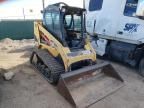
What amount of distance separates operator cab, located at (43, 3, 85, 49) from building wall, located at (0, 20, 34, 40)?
7.23m

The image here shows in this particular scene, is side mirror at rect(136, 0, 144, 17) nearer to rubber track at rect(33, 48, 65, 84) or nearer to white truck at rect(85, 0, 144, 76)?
white truck at rect(85, 0, 144, 76)

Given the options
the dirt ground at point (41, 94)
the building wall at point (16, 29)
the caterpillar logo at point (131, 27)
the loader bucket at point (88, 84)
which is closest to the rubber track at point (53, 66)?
the dirt ground at point (41, 94)

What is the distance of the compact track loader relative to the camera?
4324mm

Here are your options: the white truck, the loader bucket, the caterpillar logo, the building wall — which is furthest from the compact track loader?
the building wall

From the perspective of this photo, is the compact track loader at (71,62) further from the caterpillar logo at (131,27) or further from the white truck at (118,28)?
the caterpillar logo at (131,27)

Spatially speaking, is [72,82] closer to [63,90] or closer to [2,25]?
[63,90]

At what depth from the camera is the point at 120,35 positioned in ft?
21.6

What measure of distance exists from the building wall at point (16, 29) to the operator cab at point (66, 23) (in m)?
7.23

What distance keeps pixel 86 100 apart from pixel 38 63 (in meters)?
2.46

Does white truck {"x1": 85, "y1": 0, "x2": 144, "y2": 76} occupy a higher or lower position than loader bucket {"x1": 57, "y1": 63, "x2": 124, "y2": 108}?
higher

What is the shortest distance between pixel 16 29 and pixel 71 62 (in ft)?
29.2

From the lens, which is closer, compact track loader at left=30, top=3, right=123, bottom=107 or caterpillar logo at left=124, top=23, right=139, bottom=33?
compact track loader at left=30, top=3, right=123, bottom=107

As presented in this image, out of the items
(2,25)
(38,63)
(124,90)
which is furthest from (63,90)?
(2,25)

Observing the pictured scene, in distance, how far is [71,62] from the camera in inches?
192
